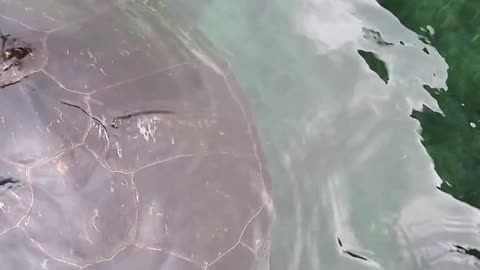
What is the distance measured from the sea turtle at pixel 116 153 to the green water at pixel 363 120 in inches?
7.2

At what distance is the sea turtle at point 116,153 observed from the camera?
1232 millimetres

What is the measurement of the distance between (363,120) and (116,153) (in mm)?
674

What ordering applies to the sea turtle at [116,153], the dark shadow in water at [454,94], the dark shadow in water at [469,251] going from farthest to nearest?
1. the dark shadow in water at [454,94]
2. the dark shadow in water at [469,251]
3. the sea turtle at [116,153]

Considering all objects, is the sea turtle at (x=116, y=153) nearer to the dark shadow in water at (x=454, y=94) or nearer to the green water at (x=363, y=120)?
the green water at (x=363, y=120)

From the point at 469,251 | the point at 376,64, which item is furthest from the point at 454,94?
the point at 469,251

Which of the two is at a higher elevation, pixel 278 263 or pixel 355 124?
pixel 355 124

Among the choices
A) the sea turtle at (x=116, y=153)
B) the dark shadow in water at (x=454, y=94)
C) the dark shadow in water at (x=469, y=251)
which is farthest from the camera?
the dark shadow in water at (x=454, y=94)

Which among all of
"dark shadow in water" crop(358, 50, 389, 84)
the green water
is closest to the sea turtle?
the green water

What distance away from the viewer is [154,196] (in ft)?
4.32

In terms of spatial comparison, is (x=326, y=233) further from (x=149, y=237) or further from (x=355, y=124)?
(x=149, y=237)

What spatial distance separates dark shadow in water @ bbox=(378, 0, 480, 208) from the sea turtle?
44cm

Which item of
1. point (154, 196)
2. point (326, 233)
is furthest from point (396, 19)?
point (154, 196)

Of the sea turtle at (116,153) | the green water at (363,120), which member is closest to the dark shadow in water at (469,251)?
the green water at (363,120)

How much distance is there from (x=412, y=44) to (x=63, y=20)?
86cm
